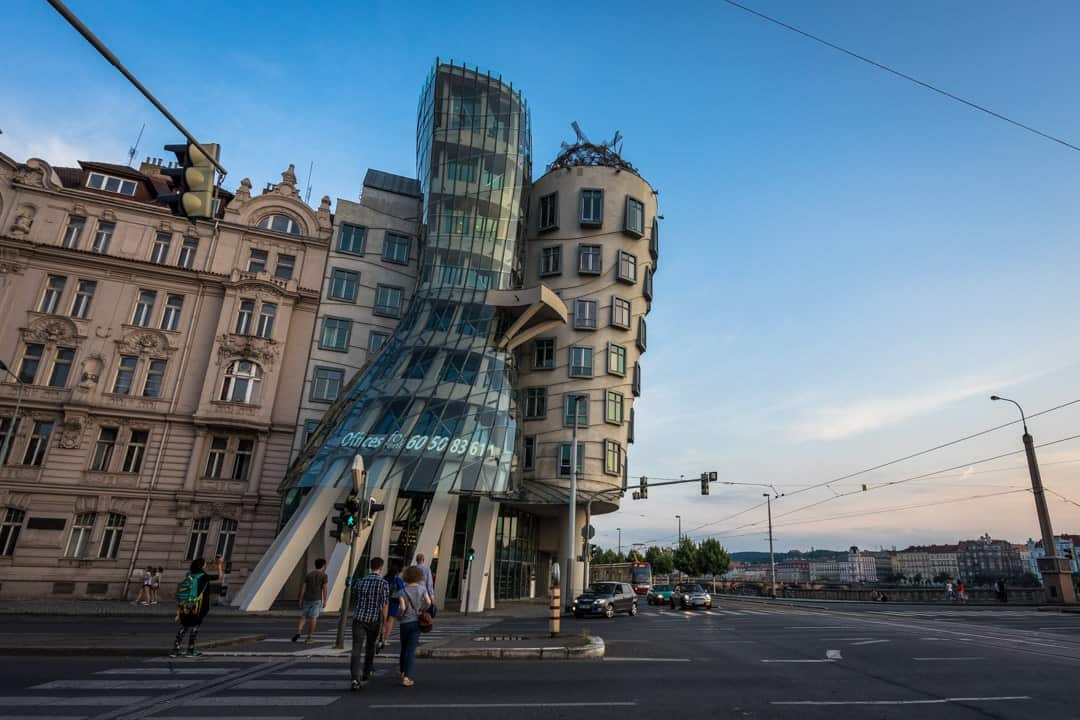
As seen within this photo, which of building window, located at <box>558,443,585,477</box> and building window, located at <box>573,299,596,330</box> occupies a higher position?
building window, located at <box>573,299,596,330</box>

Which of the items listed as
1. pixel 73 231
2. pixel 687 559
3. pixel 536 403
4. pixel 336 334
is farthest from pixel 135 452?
pixel 687 559

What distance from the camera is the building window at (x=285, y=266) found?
117 feet

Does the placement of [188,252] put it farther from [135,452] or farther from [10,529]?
[10,529]

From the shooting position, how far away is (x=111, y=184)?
3562cm

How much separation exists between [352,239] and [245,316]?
8234 millimetres

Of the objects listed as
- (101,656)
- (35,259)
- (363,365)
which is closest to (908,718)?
(101,656)

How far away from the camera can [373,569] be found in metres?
9.72

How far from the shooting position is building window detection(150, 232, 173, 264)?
33.4m

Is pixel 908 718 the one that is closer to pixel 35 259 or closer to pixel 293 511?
pixel 293 511

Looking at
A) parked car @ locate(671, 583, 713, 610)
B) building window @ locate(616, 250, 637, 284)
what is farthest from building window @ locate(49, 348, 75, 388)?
parked car @ locate(671, 583, 713, 610)

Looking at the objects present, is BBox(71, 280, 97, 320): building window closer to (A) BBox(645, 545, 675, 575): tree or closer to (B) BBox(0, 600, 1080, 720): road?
(B) BBox(0, 600, 1080, 720): road

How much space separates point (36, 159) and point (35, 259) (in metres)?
6.24

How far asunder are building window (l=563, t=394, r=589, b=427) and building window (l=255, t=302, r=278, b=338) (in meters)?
18.1

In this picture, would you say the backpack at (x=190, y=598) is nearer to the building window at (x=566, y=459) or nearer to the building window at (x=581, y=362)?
the building window at (x=566, y=459)
